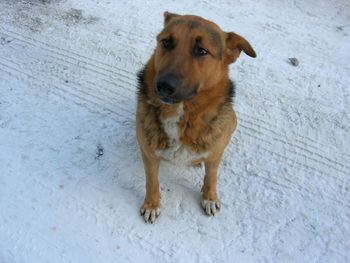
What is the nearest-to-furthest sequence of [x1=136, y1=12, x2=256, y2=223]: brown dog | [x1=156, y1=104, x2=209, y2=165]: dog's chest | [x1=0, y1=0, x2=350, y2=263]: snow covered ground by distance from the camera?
[x1=136, y1=12, x2=256, y2=223]: brown dog
[x1=156, y1=104, x2=209, y2=165]: dog's chest
[x1=0, y1=0, x2=350, y2=263]: snow covered ground

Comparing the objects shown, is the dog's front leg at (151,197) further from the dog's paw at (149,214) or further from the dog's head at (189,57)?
the dog's head at (189,57)

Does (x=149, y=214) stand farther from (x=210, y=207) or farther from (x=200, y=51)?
(x=200, y=51)

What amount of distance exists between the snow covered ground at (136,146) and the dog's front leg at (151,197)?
0.08 meters

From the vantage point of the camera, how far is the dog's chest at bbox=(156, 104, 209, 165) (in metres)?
2.32

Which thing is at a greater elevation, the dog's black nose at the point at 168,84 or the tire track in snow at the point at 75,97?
the dog's black nose at the point at 168,84

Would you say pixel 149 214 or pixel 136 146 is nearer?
pixel 149 214

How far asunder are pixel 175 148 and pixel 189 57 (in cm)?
71

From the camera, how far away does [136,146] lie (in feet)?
10.6

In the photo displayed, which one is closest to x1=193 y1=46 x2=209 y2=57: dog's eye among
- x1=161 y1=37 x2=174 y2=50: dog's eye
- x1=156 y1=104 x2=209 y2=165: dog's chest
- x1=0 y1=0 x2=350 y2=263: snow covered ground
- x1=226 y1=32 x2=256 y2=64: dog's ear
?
x1=161 y1=37 x2=174 y2=50: dog's eye

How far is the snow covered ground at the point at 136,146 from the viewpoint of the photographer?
2.58m

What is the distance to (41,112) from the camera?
342 centimetres

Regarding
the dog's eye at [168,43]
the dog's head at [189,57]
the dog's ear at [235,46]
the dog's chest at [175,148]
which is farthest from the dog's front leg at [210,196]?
the dog's eye at [168,43]

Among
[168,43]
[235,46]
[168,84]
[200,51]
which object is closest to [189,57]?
[200,51]

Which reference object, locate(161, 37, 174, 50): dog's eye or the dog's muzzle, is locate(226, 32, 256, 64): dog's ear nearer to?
locate(161, 37, 174, 50): dog's eye
